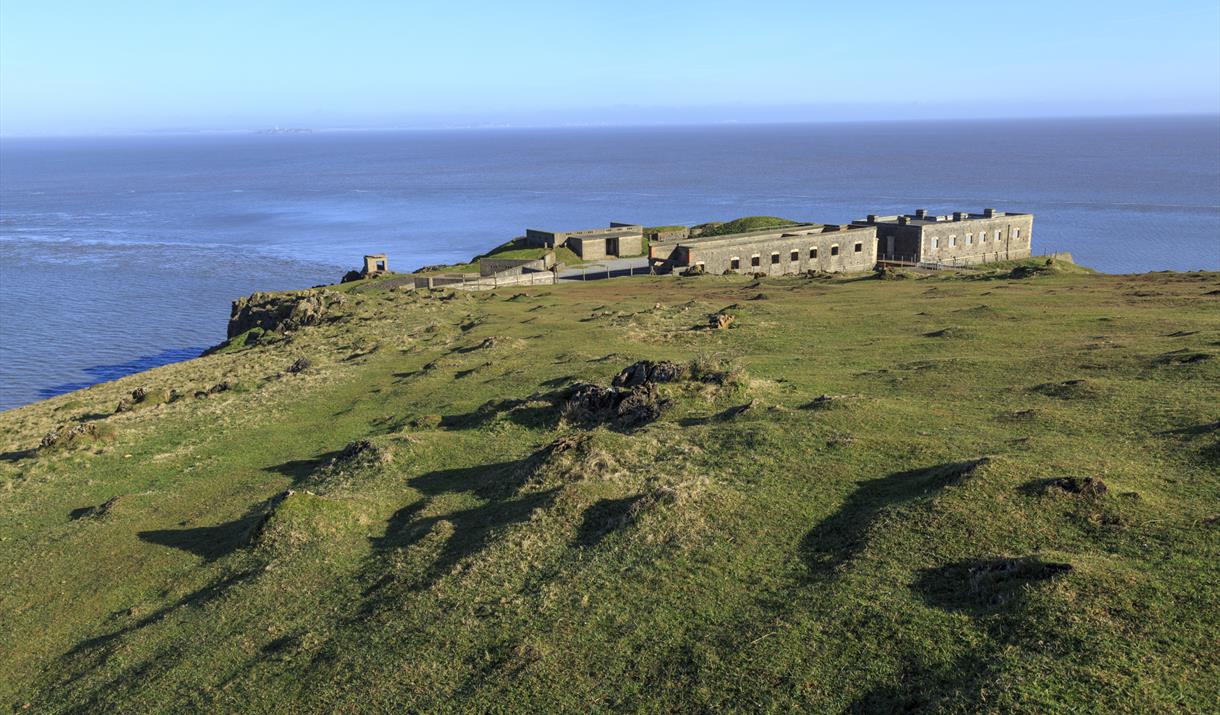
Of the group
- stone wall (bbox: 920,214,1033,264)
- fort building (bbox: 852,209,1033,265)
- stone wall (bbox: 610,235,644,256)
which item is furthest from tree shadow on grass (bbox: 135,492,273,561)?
stone wall (bbox: 920,214,1033,264)

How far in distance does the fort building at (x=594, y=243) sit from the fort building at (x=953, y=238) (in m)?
22.2

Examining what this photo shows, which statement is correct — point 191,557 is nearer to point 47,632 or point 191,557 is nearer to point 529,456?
point 47,632

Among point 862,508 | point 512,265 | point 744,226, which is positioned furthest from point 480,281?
point 862,508

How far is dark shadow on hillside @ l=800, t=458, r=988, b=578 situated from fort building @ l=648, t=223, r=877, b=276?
Result: 52.5 metres

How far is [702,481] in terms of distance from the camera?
22.6 meters

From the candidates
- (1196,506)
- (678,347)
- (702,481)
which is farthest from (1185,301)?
(702,481)

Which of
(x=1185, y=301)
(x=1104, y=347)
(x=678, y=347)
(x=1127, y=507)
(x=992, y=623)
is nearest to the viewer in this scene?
(x=992, y=623)

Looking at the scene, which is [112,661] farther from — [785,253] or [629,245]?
[629,245]

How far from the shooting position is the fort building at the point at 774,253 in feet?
246

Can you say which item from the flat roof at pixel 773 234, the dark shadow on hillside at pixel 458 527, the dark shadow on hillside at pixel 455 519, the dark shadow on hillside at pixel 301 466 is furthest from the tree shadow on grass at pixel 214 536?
the flat roof at pixel 773 234

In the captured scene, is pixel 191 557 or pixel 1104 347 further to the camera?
pixel 1104 347

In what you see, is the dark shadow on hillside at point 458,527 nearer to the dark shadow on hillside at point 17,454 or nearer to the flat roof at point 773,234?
the dark shadow on hillside at point 17,454

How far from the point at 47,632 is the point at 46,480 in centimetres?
1403

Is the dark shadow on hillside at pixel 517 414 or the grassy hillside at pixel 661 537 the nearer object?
the grassy hillside at pixel 661 537
